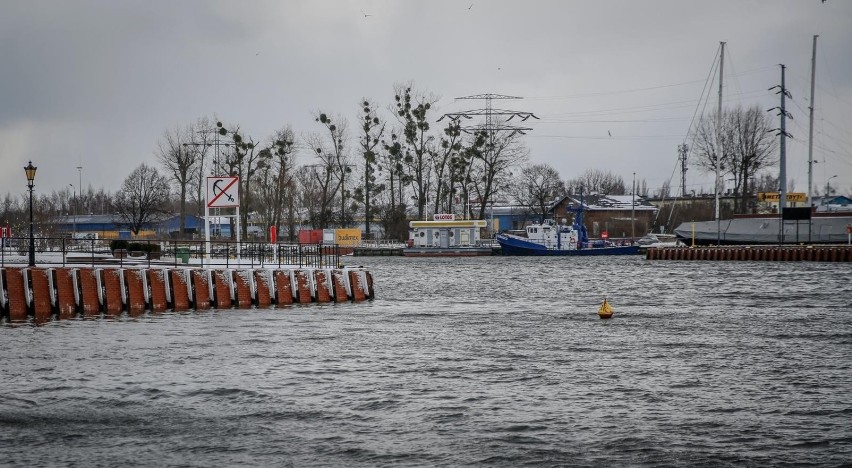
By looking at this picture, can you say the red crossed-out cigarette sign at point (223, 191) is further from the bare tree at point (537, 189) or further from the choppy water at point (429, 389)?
the bare tree at point (537, 189)

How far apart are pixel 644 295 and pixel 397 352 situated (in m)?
23.8

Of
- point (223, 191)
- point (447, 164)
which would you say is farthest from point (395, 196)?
point (223, 191)

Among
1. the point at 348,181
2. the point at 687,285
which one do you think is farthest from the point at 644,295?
the point at 348,181

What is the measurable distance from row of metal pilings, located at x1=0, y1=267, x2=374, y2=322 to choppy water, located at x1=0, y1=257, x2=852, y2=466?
160 cm

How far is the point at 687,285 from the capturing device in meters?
53.7

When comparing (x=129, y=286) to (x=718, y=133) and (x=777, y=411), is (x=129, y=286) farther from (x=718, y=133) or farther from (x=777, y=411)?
(x=718, y=133)

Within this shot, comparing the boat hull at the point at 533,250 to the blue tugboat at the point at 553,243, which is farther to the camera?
the blue tugboat at the point at 553,243

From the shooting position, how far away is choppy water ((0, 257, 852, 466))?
14.7m

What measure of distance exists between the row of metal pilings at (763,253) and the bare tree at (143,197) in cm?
5739

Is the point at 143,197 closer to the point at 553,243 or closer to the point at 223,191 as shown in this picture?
the point at 553,243

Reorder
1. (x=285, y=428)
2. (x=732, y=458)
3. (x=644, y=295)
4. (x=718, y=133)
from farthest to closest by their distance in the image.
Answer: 1. (x=718, y=133)
2. (x=644, y=295)
3. (x=285, y=428)
4. (x=732, y=458)

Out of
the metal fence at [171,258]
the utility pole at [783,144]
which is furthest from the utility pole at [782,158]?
the metal fence at [171,258]

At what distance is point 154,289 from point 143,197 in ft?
303

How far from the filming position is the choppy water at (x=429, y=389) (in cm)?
1470
